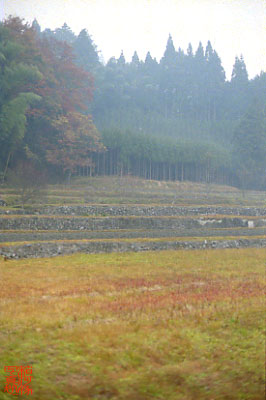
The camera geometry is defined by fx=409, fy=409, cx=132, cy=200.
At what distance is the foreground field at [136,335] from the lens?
6410 millimetres

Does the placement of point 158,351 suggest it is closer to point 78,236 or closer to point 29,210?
point 78,236

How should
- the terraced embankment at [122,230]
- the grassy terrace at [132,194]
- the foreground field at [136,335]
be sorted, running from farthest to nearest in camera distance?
the grassy terrace at [132,194] → the terraced embankment at [122,230] → the foreground field at [136,335]

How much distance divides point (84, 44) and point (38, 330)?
107 m

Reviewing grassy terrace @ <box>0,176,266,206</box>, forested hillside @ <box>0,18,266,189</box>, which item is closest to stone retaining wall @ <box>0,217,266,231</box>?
grassy terrace @ <box>0,176,266,206</box>

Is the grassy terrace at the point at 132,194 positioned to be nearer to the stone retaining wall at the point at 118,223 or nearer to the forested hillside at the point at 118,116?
the forested hillside at the point at 118,116

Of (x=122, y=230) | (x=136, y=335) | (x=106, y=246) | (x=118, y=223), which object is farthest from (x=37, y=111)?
(x=136, y=335)

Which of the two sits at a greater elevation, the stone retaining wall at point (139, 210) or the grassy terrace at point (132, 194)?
the grassy terrace at point (132, 194)

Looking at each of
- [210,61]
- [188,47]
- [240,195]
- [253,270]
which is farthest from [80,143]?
[188,47]

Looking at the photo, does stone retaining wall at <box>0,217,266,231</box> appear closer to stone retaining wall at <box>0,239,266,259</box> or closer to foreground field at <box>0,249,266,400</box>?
stone retaining wall at <box>0,239,266,259</box>

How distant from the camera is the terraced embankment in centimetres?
2420

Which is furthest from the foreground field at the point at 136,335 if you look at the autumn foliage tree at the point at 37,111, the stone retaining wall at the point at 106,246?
the autumn foliage tree at the point at 37,111

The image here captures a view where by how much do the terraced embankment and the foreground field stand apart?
7.98 meters

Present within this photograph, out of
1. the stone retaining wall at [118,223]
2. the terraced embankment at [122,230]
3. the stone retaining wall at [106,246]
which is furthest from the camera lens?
the stone retaining wall at [118,223]

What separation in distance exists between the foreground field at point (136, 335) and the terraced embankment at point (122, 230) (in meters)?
7.98
